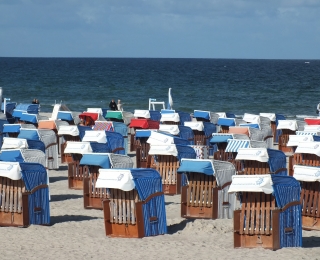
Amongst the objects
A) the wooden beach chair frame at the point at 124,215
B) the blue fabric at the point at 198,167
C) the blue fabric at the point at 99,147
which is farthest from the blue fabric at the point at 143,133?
the wooden beach chair frame at the point at 124,215

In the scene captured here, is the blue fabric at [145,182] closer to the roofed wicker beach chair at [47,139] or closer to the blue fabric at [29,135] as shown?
the roofed wicker beach chair at [47,139]

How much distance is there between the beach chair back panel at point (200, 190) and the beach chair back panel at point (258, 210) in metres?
2.43

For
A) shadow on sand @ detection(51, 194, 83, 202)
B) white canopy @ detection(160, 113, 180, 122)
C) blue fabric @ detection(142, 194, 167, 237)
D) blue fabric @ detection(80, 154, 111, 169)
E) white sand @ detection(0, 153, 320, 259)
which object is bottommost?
white sand @ detection(0, 153, 320, 259)

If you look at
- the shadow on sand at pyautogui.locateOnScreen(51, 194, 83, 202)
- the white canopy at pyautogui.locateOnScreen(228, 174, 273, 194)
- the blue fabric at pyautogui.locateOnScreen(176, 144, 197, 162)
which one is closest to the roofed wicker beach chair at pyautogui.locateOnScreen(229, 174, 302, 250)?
the white canopy at pyautogui.locateOnScreen(228, 174, 273, 194)

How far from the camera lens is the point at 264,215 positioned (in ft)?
41.7

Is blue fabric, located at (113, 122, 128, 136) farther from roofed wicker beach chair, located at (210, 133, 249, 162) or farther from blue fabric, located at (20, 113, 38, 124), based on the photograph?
roofed wicker beach chair, located at (210, 133, 249, 162)

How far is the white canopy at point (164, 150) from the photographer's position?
57.3 feet

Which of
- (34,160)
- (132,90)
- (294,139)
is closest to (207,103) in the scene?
(132,90)

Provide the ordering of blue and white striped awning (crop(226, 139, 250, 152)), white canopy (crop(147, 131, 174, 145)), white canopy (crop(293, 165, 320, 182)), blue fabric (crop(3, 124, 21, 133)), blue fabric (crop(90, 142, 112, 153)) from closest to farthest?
white canopy (crop(293, 165, 320, 182))
blue fabric (crop(90, 142, 112, 153))
blue and white striped awning (crop(226, 139, 250, 152))
white canopy (crop(147, 131, 174, 145))
blue fabric (crop(3, 124, 21, 133))

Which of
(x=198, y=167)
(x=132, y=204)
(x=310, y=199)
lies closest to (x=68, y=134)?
(x=198, y=167)

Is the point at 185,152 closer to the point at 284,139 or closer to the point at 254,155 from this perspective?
the point at 254,155

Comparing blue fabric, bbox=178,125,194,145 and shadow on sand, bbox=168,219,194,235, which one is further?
blue fabric, bbox=178,125,194,145

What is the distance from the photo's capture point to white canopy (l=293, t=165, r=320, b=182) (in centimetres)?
1392

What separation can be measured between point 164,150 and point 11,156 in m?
3.15
